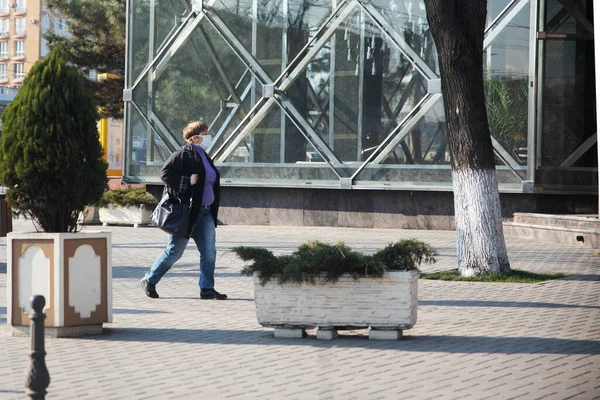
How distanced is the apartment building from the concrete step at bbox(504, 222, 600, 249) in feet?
320

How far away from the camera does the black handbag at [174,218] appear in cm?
1120

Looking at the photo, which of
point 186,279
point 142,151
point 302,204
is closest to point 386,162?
point 302,204

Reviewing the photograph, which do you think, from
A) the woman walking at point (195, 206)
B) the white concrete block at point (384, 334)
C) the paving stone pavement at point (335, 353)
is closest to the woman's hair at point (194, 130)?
the woman walking at point (195, 206)

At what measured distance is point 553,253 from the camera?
58.0ft

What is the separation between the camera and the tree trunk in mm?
13352

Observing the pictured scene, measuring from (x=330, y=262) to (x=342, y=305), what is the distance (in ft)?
1.19

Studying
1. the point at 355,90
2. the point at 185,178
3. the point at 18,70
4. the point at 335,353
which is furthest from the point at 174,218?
the point at 18,70

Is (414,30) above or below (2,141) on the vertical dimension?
above

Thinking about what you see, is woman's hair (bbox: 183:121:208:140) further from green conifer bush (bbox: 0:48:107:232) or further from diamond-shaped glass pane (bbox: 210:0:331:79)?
diamond-shaped glass pane (bbox: 210:0:331:79)

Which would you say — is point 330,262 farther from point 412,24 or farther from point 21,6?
point 21,6

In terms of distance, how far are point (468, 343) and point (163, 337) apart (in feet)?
8.06

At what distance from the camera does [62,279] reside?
28.2 ft

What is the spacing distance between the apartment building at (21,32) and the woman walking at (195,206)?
347 feet

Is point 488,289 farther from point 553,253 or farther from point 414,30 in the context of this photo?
point 414,30
